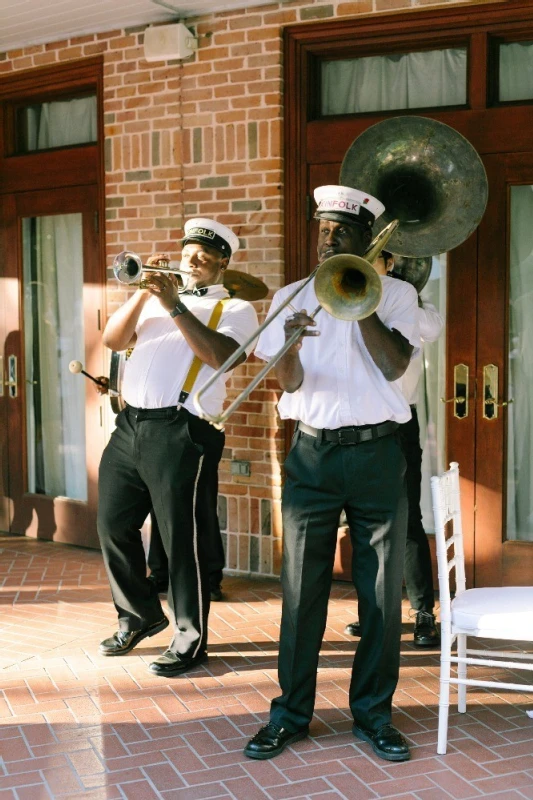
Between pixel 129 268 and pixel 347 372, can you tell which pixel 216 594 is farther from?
pixel 347 372

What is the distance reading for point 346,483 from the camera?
12.2ft

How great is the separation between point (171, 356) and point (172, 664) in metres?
1.37

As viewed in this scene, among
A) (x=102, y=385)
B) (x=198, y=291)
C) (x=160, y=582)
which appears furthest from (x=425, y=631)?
(x=102, y=385)

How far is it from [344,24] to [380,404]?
9.88 feet

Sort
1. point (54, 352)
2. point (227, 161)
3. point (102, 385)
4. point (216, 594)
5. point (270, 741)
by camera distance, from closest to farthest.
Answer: point (270, 741) < point (216, 594) < point (227, 161) < point (102, 385) < point (54, 352)

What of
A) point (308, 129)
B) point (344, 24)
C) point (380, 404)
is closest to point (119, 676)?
point (380, 404)

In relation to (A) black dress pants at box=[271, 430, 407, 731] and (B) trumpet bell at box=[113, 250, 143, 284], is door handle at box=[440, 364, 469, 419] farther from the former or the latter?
(B) trumpet bell at box=[113, 250, 143, 284]

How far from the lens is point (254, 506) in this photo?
20.5ft

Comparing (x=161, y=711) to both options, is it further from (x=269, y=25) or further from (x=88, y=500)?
(x=269, y=25)

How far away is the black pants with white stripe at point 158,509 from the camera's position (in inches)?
177

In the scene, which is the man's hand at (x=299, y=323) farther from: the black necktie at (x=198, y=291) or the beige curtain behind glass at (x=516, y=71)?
the beige curtain behind glass at (x=516, y=71)

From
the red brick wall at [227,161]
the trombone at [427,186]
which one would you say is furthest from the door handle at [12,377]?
the trombone at [427,186]

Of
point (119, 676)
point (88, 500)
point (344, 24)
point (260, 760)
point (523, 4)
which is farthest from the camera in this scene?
point (88, 500)

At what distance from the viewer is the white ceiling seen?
6.05 metres
